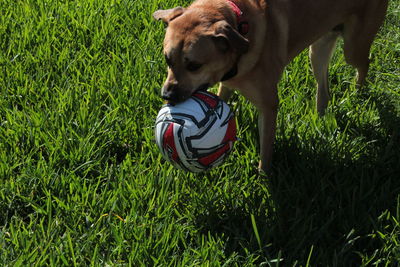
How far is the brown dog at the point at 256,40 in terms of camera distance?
10.7 feet

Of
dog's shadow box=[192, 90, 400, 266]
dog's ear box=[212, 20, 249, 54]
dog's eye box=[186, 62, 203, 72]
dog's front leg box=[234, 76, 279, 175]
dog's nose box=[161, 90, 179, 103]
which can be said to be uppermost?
dog's ear box=[212, 20, 249, 54]

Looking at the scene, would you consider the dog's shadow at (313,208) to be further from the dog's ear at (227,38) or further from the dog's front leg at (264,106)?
the dog's ear at (227,38)

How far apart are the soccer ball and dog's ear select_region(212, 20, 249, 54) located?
288mm

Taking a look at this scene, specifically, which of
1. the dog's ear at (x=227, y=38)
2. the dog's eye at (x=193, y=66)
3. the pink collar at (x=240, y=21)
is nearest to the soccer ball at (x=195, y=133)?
the dog's eye at (x=193, y=66)

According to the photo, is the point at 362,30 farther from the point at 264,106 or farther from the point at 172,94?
the point at 172,94

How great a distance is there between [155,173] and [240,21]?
1.00 metres

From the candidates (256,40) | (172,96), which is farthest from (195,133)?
(256,40)

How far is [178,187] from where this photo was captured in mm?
3541

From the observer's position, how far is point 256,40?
3.53 meters

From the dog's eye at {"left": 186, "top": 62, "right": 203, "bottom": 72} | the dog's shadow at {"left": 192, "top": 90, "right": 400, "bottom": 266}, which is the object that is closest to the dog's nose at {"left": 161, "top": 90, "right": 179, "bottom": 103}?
→ the dog's eye at {"left": 186, "top": 62, "right": 203, "bottom": 72}

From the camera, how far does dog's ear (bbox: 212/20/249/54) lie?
3246mm

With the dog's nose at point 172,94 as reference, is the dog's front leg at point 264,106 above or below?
below

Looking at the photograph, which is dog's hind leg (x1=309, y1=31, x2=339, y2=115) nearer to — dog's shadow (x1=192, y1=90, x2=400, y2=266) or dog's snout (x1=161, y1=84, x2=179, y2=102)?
dog's shadow (x1=192, y1=90, x2=400, y2=266)

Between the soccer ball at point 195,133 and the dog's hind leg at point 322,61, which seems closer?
the soccer ball at point 195,133
